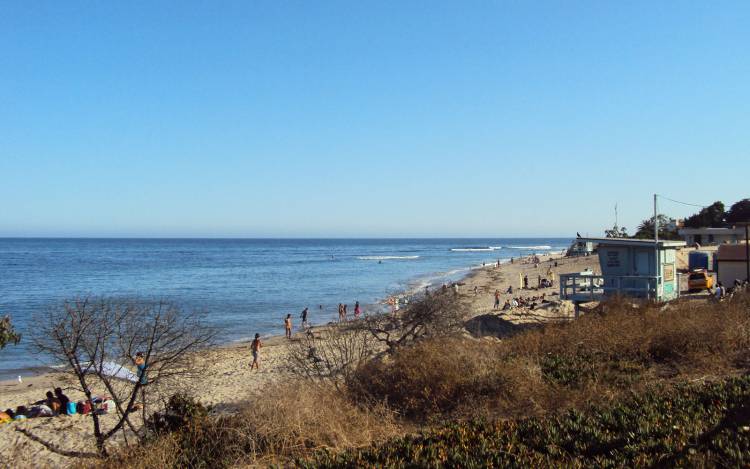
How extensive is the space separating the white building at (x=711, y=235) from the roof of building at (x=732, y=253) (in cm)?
3468

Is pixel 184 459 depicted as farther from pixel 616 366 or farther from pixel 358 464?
pixel 616 366

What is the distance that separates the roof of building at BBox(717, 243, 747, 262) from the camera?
24431mm


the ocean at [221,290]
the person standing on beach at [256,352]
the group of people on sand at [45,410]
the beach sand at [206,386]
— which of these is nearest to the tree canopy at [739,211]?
the ocean at [221,290]

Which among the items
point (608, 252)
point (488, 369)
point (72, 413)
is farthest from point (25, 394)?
point (608, 252)

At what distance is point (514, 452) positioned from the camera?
5.65m

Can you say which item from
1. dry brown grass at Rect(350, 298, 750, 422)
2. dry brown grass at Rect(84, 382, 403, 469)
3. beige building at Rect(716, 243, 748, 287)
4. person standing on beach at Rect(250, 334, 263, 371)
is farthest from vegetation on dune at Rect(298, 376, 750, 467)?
beige building at Rect(716, 243, 748, 287)

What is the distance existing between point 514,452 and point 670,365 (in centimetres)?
524

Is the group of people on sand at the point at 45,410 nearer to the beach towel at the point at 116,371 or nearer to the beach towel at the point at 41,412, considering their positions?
the beach towel at the point at 41,412

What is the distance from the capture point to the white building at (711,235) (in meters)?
56.4

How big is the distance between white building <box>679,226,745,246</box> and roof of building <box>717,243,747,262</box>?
34.7 meters

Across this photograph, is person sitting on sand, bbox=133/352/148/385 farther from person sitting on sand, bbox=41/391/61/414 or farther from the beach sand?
person sitting on sand, bbox=41/391/61/414

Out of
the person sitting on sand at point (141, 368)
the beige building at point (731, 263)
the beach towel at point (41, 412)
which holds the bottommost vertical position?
the beach towel at point (41, 412)

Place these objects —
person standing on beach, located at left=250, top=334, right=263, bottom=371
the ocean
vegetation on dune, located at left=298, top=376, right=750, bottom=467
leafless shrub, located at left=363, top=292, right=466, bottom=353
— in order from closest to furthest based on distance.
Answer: vegetation on dune, located at left=298, top=376, right=750, bottom=467, leafless shrub, located at left=363, top=292, right=466, bottom=353, person standing on beach, located at left=250, top=334, right=263, bottom=371, the ocean

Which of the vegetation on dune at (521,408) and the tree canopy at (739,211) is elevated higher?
the tree canopy at (739,211)
